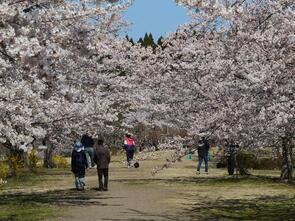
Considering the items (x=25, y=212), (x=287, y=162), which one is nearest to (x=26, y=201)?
(x=25, y=212)

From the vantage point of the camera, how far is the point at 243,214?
14.3m

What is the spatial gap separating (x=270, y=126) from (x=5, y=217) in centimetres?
604

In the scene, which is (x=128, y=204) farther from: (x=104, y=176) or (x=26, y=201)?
(x=104, y=176)

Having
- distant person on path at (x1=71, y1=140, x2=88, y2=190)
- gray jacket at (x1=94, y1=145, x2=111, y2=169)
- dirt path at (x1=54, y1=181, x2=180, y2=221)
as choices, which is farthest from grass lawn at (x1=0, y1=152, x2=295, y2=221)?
gray jacket at (x1=94, y1=145, x2=111, y2=169)

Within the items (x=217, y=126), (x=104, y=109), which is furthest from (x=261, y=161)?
(x=217, y=126)

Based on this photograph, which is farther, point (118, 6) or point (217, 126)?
point (217, 126)

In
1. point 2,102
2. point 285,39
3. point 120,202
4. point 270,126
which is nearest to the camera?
point 2,102

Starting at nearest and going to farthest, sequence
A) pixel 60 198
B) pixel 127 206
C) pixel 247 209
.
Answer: pixel 247 209 → pixel 127 206 → pixel 60 198

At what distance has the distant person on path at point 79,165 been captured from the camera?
66.2 feet

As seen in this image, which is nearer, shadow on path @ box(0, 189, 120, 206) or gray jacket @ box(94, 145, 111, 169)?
shadow on path @ box(0, 189, 120, 206)

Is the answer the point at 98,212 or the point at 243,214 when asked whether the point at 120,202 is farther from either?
the point at 243,214

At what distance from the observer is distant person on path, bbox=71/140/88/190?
20.2 m

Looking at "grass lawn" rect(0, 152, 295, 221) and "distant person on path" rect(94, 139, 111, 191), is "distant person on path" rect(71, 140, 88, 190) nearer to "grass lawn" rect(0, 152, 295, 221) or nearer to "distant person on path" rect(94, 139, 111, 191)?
"grass lawn" rect(0, 152, 295, 221)

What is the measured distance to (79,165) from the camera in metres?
20.6
